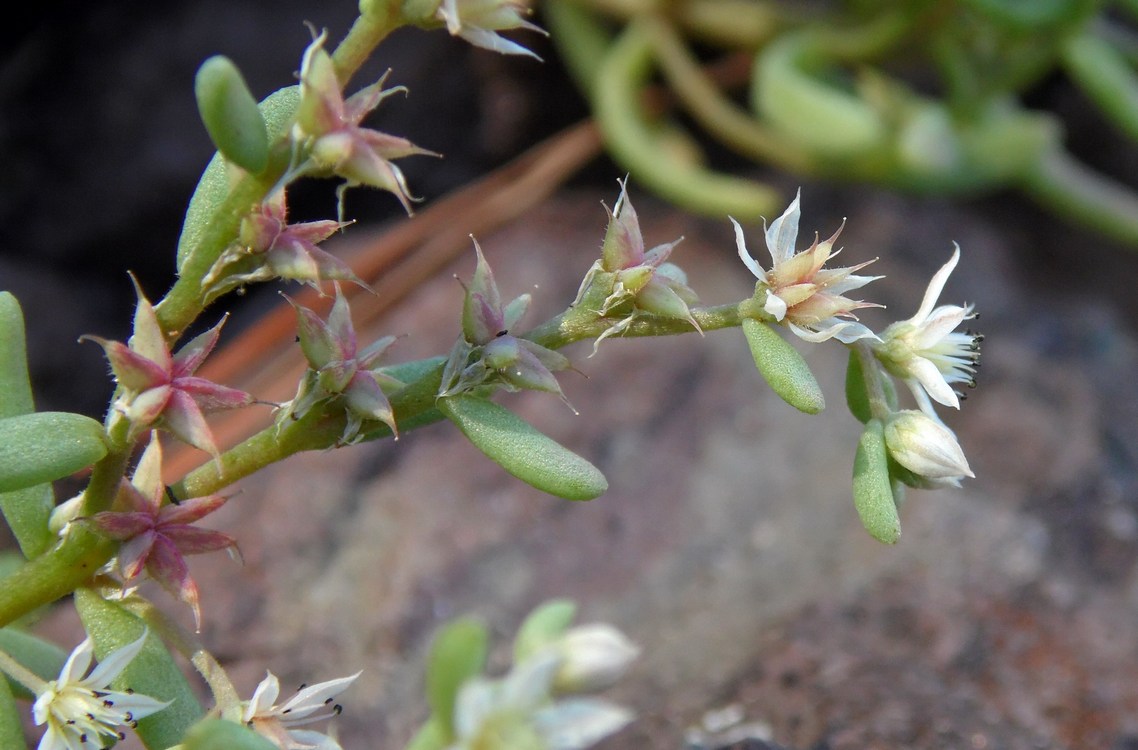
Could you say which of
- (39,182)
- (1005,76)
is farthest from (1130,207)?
(39,182)

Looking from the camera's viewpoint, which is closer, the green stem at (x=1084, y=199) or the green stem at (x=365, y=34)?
the green stem at (x=365, y=34)

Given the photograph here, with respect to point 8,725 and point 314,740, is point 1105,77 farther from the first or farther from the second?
point 8,725

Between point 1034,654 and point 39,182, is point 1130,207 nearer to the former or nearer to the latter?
point 1034,654

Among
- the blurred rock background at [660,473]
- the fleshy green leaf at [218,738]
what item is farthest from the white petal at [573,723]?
the blurred rock background at [660,473]

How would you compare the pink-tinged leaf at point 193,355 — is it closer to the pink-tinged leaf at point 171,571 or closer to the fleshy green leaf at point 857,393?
the pink-tinged leaf at point 171,571

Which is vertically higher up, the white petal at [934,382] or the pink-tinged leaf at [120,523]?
the white petal at [934,382]

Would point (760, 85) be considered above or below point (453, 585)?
above
